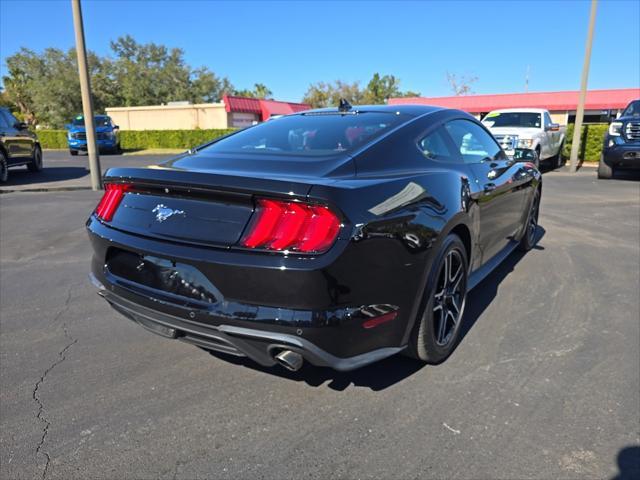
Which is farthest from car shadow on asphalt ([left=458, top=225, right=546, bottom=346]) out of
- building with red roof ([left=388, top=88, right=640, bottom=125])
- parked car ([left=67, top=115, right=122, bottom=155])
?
building with red roof ([left=388, top=88, right=640, bottom=125])

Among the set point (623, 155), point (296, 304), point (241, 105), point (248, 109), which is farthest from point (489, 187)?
point (248, 109)

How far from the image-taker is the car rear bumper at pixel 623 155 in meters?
11.3

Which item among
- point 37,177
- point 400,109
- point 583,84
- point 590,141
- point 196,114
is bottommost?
point 37,177

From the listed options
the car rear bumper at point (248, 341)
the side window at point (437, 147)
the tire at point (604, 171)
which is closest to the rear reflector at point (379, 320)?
the car rear bumper at point (248, 341)

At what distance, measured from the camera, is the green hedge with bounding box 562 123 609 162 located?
17.9m

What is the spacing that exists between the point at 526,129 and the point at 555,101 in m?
24.1

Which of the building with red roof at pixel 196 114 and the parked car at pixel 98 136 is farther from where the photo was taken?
the building with red roof at pixel 196 114

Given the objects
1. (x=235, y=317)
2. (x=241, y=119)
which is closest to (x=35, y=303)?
(x=235, y=317)

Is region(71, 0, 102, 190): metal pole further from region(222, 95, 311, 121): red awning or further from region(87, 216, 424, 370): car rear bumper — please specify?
region(222, 95, 311, 121): red awning

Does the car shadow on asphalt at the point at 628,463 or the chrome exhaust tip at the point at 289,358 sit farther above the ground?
the chrome exhaust tip at the point at 289,358

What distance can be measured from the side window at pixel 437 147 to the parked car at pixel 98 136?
2486 cm

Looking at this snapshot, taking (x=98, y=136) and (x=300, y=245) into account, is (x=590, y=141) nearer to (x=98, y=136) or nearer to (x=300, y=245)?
(x=300, y=245)

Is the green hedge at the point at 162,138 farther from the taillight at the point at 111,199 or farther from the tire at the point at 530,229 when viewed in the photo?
the taillight at the point at 111,199

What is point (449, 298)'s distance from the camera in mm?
3045
